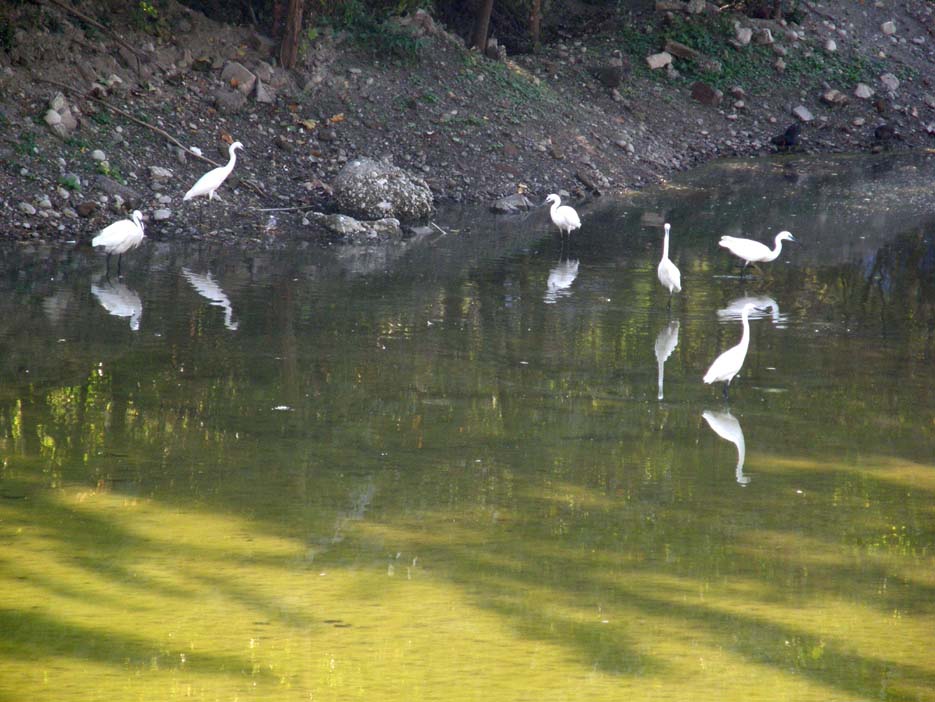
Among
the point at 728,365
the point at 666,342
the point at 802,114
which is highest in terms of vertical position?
the point at 802,114

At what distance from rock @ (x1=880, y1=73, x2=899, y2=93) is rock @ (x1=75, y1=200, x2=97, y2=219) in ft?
63.3

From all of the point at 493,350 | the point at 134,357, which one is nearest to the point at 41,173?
the point at 134,357

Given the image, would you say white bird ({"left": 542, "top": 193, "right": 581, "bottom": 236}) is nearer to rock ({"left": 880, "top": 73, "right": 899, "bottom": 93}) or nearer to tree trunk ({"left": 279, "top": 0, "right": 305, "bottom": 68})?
tree trunk ({"left": 279, "top": 0, "right": 305, "bottom": 68})

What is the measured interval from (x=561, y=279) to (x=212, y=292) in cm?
377

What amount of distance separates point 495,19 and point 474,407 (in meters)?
19.0

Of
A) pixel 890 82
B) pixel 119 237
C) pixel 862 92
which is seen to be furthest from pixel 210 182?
pixel 890 82

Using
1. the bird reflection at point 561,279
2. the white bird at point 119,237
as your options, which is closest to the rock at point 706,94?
the bird reflection at point 561,279

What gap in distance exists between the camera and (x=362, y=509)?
608cm

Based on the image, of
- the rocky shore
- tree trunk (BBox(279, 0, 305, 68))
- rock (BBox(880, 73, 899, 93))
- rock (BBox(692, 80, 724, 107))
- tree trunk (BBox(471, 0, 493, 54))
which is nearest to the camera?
the rocky shore

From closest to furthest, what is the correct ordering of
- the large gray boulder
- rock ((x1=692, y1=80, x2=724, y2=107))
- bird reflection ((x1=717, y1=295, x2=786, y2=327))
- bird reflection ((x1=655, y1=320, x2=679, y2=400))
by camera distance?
bird reflection ((x1=655, y1=320, x2=679, y2=400)), bird reflection ((x1=717, y1=295, x2=786, y2=327)), the large gray boulder, rock ((x1=692, y1=80, x2=724, y2=107))

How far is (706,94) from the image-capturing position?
24.7 meters

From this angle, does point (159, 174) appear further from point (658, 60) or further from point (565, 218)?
point (658, 60)

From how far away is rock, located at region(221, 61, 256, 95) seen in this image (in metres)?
17.8

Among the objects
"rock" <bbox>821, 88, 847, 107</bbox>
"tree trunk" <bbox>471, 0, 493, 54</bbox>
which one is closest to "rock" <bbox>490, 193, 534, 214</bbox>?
"tree trunk" <bbox>471, 0, 493, 54</bbox>
